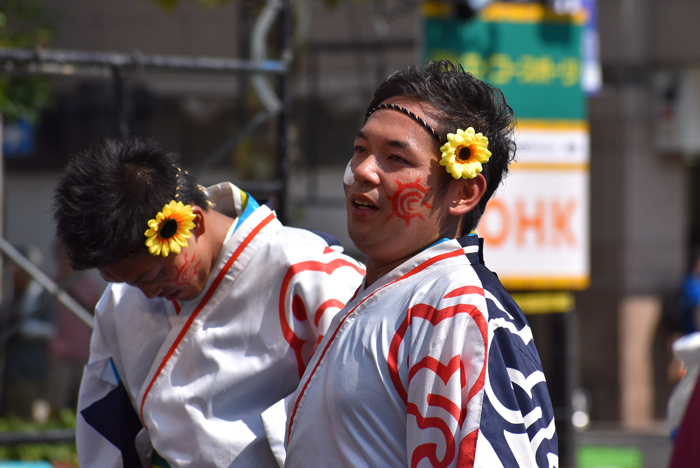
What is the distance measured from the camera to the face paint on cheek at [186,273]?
2016mm

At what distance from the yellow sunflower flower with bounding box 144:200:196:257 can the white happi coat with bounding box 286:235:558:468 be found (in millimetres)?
611

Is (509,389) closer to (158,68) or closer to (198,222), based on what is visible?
(198,222)

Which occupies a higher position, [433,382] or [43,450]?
[433,382]

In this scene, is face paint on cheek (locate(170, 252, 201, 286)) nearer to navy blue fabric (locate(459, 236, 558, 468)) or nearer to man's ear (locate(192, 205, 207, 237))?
man's ear (locate(192, 205, 207, 237))

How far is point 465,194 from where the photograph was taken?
150cm

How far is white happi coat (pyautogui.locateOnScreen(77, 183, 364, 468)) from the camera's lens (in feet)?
6.40

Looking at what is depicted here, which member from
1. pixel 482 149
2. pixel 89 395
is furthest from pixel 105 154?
pixel 482 149

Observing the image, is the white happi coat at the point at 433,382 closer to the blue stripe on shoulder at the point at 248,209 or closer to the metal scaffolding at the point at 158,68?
the blue stripe on shoulder at the point at 248,209

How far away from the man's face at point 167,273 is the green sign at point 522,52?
129 inches

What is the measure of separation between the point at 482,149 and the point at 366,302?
0.33 m

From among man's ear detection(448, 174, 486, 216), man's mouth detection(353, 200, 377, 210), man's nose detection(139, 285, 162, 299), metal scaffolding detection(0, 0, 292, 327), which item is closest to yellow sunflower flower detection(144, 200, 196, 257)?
man's nose detection(139, 285, 162, 299)

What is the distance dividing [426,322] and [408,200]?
234mm

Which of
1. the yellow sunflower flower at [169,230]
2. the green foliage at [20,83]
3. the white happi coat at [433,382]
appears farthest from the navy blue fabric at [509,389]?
the green foliage at [20,83]

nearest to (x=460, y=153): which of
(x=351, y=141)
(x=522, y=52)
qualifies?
(x=522, y=52)
